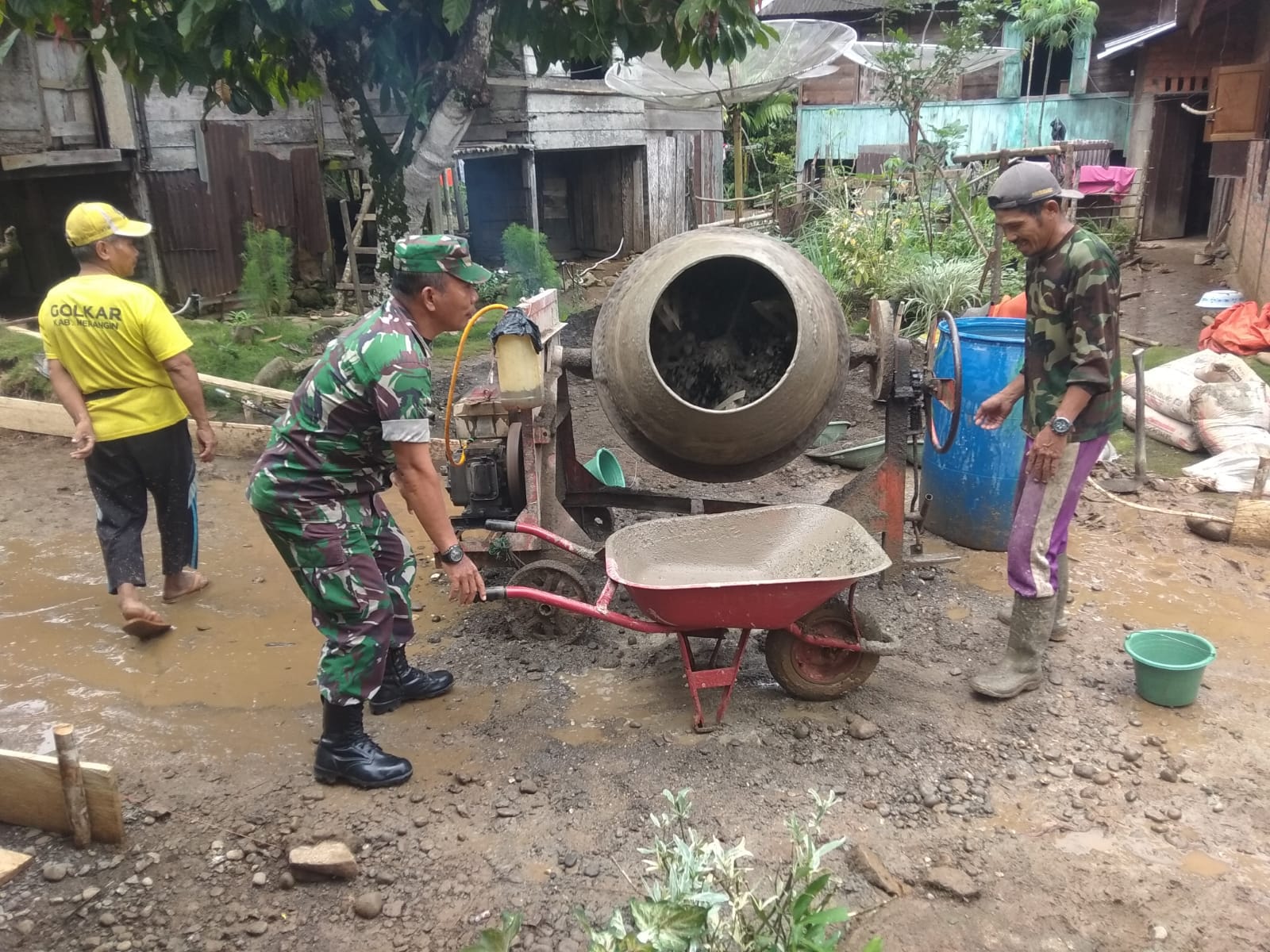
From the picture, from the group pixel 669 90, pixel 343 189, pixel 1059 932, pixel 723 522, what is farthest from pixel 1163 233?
pixel 1059 932

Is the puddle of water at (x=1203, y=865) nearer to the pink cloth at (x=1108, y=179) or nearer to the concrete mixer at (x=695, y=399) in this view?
the concrete mixer at (x=695, y=399)

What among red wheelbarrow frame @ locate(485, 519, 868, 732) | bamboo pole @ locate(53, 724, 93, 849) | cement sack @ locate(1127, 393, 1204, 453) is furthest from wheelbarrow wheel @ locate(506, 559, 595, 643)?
cement sack @ locate(1127, 393, 1204, 453)

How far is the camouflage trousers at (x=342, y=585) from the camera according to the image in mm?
2631

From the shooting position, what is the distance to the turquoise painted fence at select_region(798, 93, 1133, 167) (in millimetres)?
14922

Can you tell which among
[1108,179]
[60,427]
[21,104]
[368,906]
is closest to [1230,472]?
[368,906]

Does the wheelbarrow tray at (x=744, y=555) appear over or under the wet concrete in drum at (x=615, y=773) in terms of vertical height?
over

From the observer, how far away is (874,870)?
236 centimetres

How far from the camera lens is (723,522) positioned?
11.2ft

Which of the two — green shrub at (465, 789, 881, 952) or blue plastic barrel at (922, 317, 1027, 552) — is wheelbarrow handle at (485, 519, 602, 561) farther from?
blue plastic barrel at (922, 317, 1027, 552)

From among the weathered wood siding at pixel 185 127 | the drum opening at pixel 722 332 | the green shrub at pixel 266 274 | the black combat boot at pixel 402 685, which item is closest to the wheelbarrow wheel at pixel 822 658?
the drum opening at pixel 722 332

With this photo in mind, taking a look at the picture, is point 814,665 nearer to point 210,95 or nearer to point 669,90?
point 210,95

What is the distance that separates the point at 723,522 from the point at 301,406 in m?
1.52

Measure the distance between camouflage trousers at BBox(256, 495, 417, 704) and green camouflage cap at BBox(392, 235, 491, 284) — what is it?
0.69 m

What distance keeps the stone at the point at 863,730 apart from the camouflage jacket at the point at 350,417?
1610 mm
